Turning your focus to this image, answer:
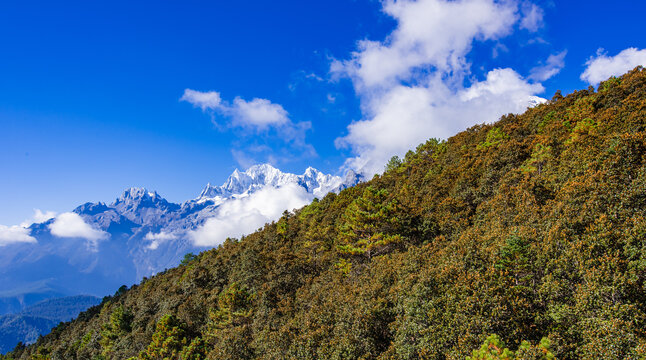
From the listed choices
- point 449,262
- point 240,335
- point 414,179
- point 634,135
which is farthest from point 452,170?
point 240,335

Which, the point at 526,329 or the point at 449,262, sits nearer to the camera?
the point at 526,329

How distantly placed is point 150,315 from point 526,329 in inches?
2611

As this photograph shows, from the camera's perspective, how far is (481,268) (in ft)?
59.3

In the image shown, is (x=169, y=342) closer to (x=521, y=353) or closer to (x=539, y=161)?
(x=521, y=353)

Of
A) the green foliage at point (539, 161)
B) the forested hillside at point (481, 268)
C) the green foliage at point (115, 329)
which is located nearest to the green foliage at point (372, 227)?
the forested hillside at point (481, 268)

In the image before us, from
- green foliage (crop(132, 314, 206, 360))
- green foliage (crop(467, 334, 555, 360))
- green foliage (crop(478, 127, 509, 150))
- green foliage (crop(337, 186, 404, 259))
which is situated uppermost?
green foliage (crop(478, 127, 509, 150))

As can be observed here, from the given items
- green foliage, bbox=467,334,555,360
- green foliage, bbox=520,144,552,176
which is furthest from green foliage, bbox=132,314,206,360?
green foliage, bbox=520,144,552,176

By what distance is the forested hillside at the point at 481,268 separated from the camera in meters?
14.0

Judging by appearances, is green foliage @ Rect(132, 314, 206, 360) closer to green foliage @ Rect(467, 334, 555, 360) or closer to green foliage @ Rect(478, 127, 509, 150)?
green foliage @ Rect(467, 334, 555, 360)

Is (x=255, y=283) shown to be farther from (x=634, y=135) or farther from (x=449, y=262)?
(x=634, y=135)

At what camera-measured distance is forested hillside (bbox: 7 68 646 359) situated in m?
14.0

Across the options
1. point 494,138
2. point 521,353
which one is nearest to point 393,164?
point 494,138

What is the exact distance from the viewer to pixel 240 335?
94.4ft

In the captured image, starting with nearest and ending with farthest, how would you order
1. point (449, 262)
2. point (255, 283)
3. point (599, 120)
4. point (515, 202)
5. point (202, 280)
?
point (449, 262) < point (515, 202) < point (599, 120) < point (255, 283) < point (202, 280)
